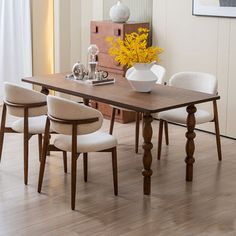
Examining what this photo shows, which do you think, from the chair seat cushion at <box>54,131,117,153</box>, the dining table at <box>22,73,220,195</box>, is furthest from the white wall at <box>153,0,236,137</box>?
the chair seat cushion at <box>54,131,117,153</box>

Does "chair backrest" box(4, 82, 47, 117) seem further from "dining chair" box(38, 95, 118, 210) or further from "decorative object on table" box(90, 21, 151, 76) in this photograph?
"decorative object on table" box(90, 21, 151, 76)

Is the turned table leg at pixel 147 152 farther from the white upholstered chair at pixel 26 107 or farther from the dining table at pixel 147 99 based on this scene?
the white upholstered chair at pixel 26 107

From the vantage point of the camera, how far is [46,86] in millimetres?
4566

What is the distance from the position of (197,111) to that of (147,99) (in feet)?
2.66

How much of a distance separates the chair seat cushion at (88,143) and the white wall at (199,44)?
6.36 ft

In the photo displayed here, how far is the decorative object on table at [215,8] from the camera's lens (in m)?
5.26

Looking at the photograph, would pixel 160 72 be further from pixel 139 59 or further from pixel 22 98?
pixel 22 98

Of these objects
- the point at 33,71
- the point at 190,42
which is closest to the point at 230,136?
the point at 190,42

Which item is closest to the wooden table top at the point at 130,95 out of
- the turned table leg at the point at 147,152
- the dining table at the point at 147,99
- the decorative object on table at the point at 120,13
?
the dining table at the point at 147,99

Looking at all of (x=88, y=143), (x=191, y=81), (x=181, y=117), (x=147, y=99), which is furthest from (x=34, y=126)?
(x=191, y=81)

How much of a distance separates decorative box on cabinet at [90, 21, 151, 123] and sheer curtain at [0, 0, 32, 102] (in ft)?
3.20

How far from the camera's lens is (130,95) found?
419 centimetres

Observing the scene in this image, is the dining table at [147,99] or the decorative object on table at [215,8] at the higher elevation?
the decorative object on table at [215,8]

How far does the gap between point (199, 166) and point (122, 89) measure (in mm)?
928
